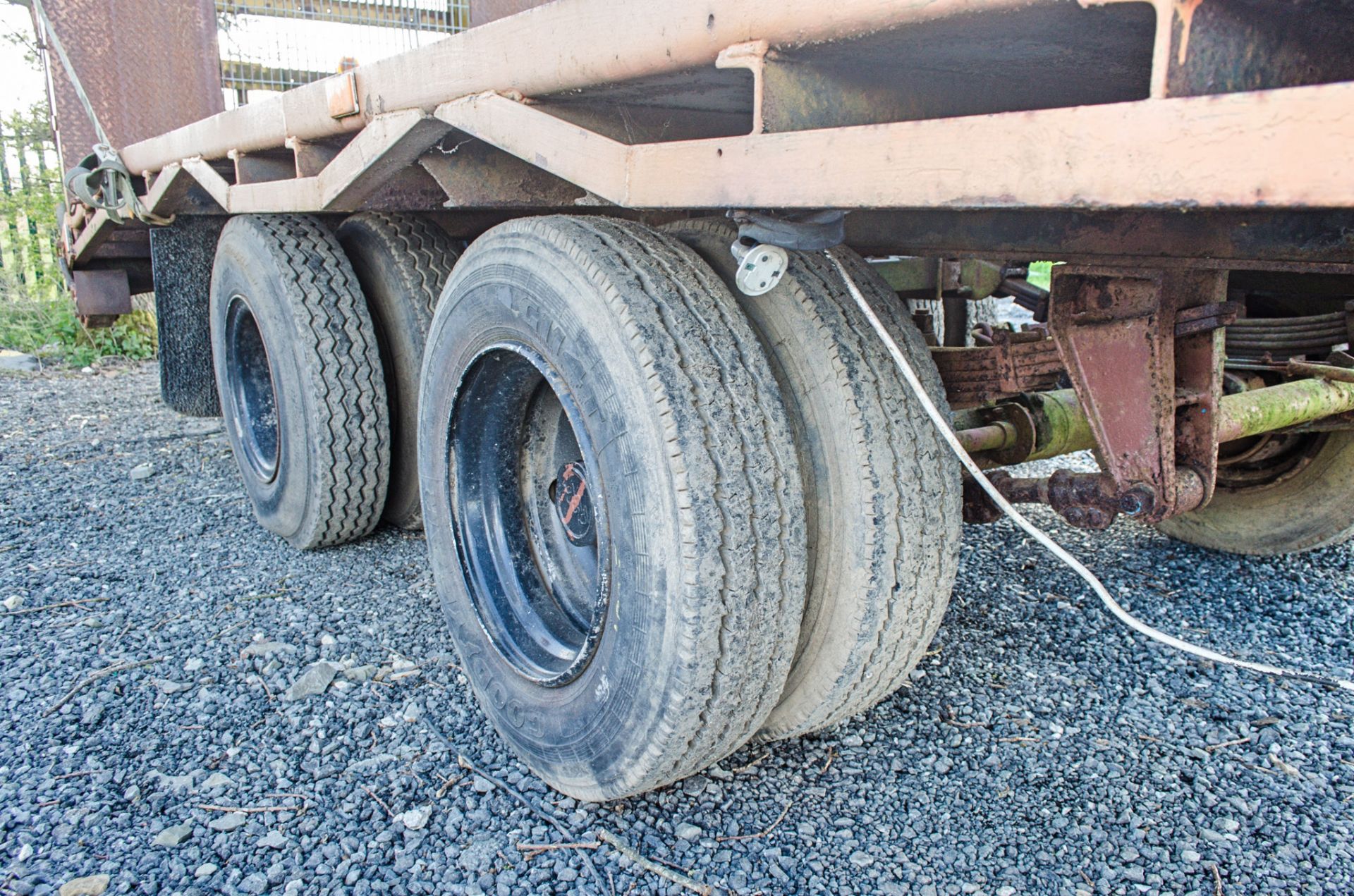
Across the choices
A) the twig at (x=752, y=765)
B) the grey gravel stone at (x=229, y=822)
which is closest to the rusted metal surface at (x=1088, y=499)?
the twig at (x=752, y=765)

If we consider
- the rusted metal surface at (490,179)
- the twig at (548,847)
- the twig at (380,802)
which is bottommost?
the twig at (548,847)

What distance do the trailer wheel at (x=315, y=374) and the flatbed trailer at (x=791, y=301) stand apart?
15.8 inches

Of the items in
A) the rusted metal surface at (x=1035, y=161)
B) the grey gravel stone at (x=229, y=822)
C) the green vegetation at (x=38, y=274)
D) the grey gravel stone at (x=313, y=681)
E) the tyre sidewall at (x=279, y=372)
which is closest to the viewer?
the rusted metal surface at (x=1035, y=161)

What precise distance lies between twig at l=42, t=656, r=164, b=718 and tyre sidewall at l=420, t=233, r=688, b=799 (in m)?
1.10

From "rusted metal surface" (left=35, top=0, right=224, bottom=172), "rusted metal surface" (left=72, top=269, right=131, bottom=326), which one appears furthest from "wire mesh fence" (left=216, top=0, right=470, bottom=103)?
"rusted metal surface" (left=72, top=269, right=131, bottom=326)

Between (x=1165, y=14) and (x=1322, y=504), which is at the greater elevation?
(x=1165, y=14)

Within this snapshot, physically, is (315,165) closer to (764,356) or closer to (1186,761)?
(764,356)

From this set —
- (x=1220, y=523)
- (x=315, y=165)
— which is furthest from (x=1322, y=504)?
(x=315, y=165)

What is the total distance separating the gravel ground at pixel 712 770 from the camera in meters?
1.87

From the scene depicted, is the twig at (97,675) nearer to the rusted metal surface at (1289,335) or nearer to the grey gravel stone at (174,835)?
the grey gravel stone at (174,835)

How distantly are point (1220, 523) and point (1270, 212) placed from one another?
2392 mm

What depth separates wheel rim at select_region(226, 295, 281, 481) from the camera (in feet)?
12.8

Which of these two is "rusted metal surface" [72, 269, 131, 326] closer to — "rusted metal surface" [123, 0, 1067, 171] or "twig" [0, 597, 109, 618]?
"twig" [0, 597, 109, 618]

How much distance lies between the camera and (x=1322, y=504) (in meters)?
3.21
